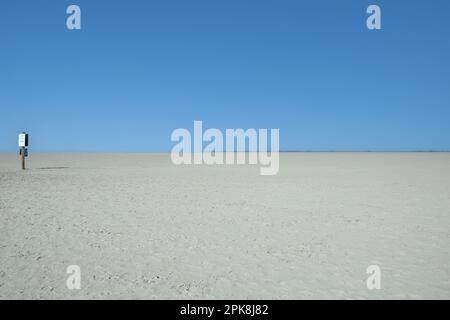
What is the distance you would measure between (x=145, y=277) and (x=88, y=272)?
794 millimetres

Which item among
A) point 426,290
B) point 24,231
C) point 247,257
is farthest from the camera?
point 24,231

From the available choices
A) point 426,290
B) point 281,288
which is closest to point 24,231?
point 281,288

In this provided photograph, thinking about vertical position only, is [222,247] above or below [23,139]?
below

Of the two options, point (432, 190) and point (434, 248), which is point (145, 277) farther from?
point (432, 190)

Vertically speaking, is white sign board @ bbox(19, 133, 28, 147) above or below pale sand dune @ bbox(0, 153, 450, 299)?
above

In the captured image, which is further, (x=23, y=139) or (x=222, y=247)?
(x=23, y=139)

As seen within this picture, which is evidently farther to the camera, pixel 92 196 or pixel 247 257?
pixel 92 196

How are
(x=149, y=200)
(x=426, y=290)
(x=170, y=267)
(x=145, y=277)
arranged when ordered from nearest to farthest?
(x=426, y=290) < (x=145, y=277) < (x=170, y=267) < (x=149, y=200)

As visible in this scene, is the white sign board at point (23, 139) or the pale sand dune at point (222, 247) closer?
the pale sand dune at point (222, 247)

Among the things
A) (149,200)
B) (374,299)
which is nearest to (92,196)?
(149,200)

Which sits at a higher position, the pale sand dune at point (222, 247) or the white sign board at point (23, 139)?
the white sign board at point (23, 139)

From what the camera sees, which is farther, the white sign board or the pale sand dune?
the white sign board
